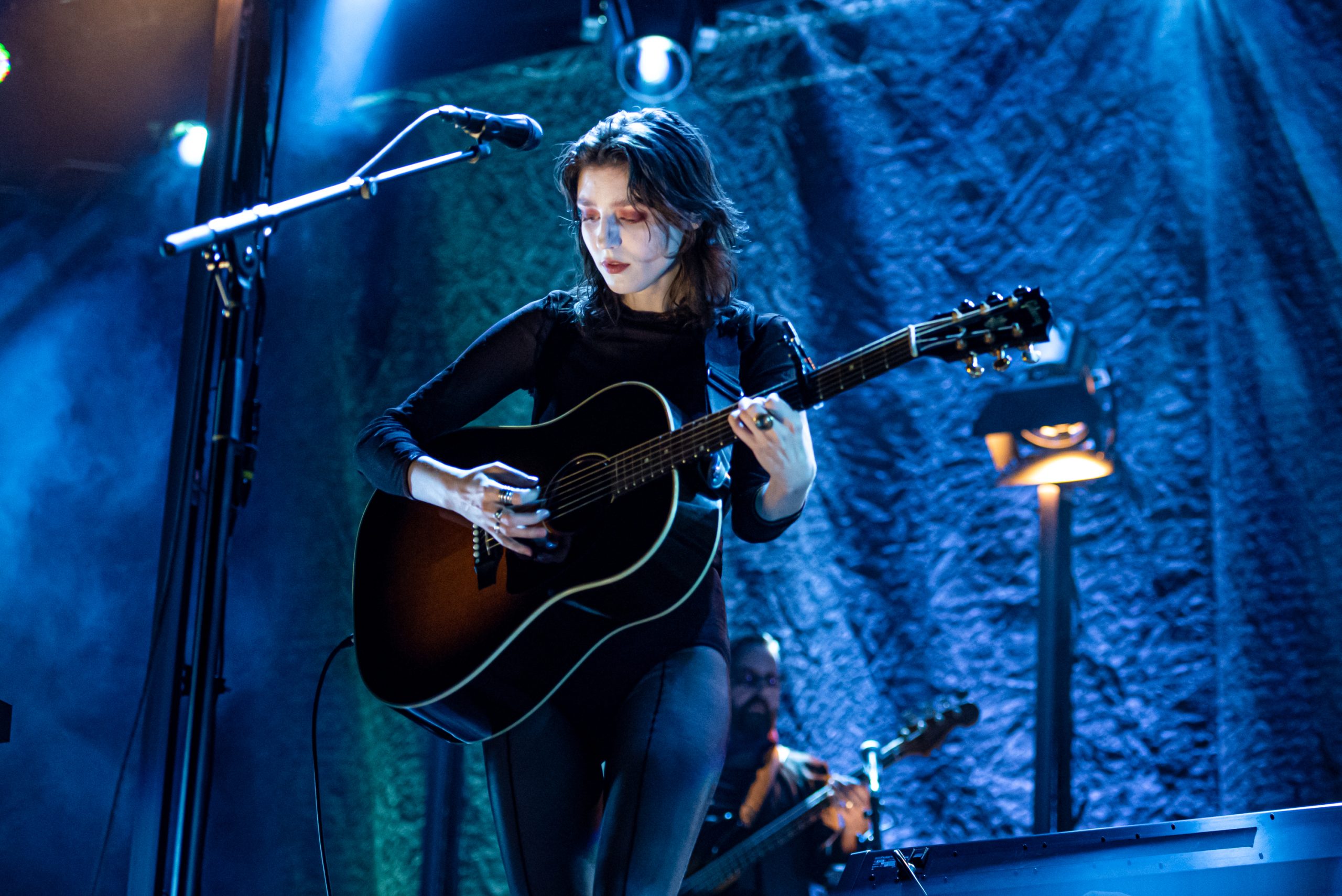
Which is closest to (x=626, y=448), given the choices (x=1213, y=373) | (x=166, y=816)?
(x=166, y=816)

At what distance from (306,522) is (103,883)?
1428mm

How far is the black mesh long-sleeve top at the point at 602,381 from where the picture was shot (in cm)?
169

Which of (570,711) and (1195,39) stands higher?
(1195,39)

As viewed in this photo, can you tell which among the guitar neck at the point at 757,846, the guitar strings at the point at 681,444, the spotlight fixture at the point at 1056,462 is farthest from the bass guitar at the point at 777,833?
the guitar strings at the point at 681,444

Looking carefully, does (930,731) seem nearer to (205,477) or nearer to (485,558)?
(485,558)

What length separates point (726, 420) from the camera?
1603mm

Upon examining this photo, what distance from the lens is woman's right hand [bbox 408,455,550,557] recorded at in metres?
1.66

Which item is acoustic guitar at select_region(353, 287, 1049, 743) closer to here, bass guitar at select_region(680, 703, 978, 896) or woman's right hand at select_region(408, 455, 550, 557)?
woman's right hand at select_region(408, 455, 550, 557)

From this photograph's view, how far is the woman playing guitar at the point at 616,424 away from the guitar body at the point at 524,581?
0.14 feet

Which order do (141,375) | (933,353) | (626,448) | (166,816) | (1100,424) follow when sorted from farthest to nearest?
(141,375) < (1100,424) < (166,816) < (626,448) < (933,353)

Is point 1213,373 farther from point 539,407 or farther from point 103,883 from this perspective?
point 103,883

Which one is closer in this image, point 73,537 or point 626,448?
point 626,448

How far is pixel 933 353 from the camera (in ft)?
5.09

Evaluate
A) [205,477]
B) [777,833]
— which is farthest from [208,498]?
[777,833]
